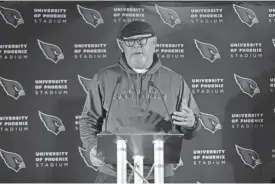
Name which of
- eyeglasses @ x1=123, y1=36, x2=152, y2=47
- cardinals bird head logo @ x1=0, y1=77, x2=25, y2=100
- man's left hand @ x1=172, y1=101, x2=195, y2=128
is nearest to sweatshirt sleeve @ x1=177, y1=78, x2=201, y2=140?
man's left hand @ x1=172, y1=101, x2=195, y2=128

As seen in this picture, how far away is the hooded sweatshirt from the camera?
270 centimetres

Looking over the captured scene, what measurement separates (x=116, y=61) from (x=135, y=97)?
908 millimetres

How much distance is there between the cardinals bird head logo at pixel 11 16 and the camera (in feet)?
11.8

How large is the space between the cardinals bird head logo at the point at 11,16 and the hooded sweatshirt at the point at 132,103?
3.69 feet

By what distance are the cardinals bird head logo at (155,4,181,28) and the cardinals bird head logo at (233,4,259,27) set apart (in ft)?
1.60

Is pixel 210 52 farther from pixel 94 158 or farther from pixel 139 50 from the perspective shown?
pixel 94 158

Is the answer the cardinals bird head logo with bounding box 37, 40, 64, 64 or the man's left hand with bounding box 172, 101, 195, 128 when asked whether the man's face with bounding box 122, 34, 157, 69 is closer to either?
the man's left hand with bounding box 172, 101, 195, 128

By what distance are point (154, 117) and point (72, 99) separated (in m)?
1.07

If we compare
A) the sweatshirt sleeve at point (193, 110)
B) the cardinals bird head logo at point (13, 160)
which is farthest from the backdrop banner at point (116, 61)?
the sweatshirt sleeve at point (193, 110)

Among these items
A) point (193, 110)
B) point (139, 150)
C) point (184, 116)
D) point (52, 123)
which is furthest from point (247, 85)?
point (139, 150)

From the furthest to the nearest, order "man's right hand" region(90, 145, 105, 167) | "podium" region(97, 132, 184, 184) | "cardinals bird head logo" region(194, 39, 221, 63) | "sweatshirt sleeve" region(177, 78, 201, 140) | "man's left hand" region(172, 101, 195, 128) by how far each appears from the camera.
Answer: "cardinals bird head logo" region(194, 39, 221, 63) → "sweatshirt sleeve" region(177, 78, 201, 140) → "man's right hand" region(90, 145, 105, 167) → "man's left hand" region(172, 101, 195, 128) → "podium" region(97, 132, 184, 184)

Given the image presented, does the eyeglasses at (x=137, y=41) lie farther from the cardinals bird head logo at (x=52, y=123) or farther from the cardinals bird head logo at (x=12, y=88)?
the cardinals bird head logo at (x=12, y=88)

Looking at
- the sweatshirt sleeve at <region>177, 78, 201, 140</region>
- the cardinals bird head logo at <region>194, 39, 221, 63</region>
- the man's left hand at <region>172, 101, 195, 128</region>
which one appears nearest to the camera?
the man's left hand at <region>172, 101, 195, 128</region>

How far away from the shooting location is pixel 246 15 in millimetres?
3635
